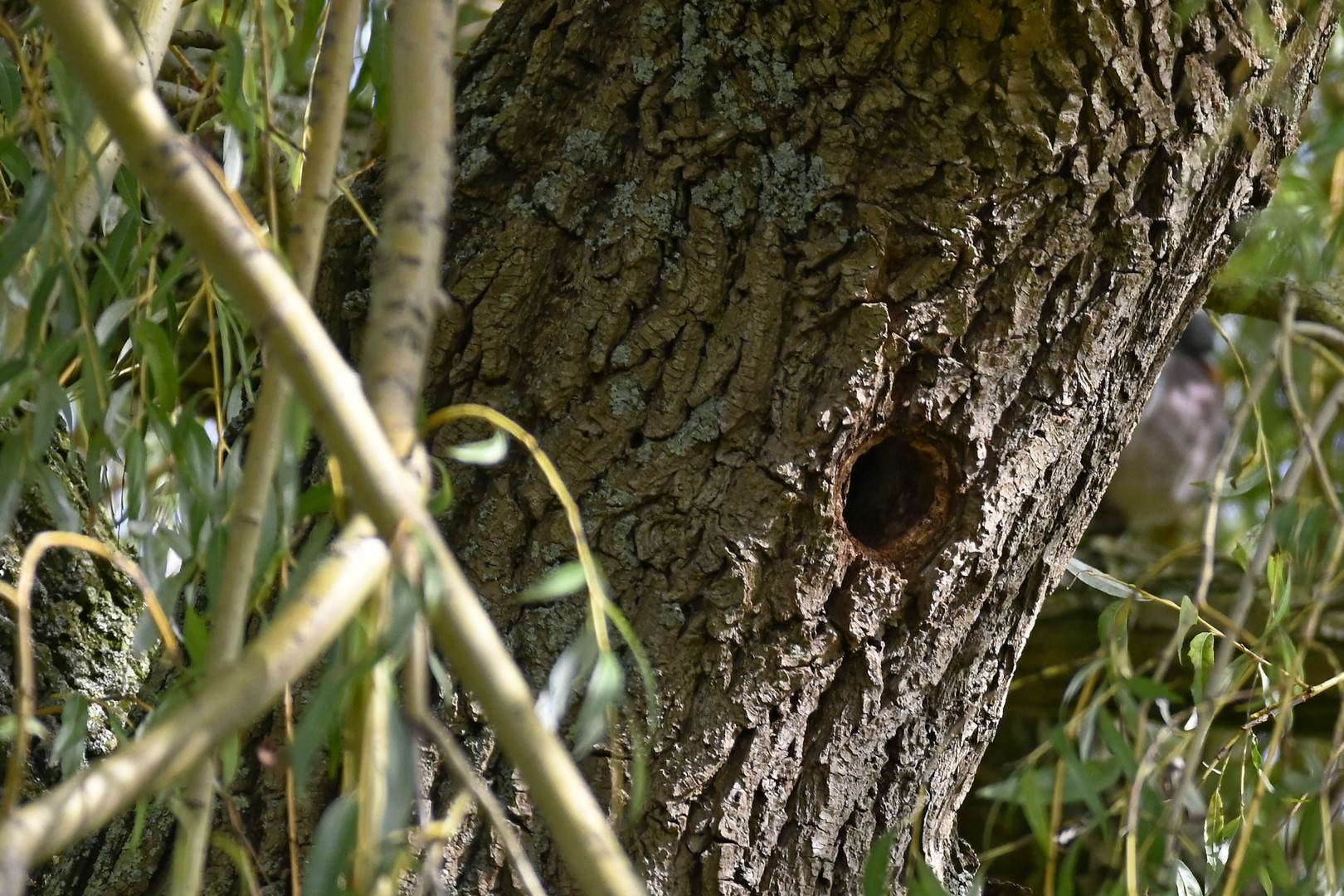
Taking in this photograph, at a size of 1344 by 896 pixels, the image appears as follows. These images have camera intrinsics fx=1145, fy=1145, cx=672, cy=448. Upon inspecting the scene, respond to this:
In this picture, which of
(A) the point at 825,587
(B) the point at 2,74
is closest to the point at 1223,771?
(A) the point at 825,587

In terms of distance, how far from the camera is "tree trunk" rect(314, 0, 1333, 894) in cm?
83

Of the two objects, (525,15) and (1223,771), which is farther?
(1223,771)

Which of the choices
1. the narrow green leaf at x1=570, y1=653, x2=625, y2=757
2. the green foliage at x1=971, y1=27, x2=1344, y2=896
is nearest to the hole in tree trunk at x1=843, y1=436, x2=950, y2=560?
the green foliage at x1=971, y1=27, x2=1344, y2=896

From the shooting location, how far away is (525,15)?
928mm

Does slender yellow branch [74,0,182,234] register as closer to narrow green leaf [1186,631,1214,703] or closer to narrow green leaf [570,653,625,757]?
narrow green leaf [570,653,625,757]

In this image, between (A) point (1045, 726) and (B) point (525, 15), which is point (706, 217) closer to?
(B) point (525, 15)

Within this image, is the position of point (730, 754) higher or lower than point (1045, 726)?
higher

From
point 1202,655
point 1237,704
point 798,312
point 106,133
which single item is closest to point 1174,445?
point 1237,704

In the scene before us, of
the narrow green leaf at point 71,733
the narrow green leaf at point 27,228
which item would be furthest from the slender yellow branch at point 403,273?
the narrow green leaf at point 71,733

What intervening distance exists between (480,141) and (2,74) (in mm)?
344

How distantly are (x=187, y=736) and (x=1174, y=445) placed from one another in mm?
2811

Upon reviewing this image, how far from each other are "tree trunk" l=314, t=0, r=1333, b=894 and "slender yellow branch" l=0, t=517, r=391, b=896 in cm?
47

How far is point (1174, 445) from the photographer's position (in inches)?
110

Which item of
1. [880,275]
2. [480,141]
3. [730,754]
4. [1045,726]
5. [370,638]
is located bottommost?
[1045,726]
